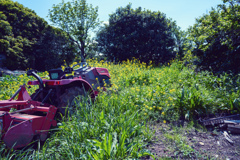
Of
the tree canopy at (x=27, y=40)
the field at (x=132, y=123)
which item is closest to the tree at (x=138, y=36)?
the tree canopy at (x=27, y=40)

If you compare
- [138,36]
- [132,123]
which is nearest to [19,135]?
[132,123]

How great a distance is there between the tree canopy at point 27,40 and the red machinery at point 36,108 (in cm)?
1215

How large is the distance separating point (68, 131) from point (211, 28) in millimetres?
5992

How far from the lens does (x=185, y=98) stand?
3.54 meters

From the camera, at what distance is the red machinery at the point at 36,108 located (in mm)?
2412

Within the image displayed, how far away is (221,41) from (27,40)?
15614 millimetres

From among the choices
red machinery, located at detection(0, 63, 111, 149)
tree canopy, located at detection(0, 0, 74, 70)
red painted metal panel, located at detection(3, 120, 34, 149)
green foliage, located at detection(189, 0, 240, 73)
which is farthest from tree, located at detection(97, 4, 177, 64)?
red painted metal panel, located at detection(3, 120, 34, 149)

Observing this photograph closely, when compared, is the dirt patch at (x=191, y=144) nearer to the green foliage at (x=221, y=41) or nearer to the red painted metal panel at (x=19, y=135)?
the red painted metal panel at (x=19, y=135)

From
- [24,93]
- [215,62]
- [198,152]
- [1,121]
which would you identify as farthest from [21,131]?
[215,62]

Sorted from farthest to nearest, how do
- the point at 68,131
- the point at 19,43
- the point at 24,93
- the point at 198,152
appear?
1. the point at 19,43
2. the point at 24,93
3. the point at 68,131
4. the point at 198,152

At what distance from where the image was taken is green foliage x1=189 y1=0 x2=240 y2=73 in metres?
5.11

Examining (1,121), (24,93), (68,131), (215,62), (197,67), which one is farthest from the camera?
(197,67)

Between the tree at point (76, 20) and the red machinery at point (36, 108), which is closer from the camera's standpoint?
the red machinery at point (36, 108)

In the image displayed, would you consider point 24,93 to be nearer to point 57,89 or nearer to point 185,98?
point 57,89
